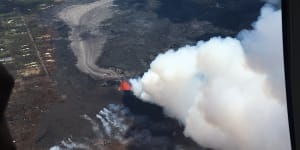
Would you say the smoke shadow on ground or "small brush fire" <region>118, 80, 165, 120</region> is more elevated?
the smoke shadow on ground

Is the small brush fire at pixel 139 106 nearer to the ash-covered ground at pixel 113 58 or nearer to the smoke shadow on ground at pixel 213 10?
the ash-covered ground at pixel 113 58

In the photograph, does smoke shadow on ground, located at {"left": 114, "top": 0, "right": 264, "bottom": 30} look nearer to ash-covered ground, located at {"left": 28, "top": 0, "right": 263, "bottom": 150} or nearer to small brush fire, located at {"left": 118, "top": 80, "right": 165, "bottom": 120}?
ash-covered ground, located at {"left": 28, "top": 0, "right": 263, "bottom": 150}

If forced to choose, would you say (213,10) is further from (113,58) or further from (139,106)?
(113,58)

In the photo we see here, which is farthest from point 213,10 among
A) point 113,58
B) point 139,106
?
point 113,58

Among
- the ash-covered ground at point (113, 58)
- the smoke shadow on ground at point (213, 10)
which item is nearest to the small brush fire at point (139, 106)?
the ash-covered ground at point (113, 58)

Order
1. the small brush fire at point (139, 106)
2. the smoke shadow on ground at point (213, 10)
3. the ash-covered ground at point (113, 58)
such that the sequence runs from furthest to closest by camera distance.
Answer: the small brush fire at point (139, 106)
the ash-covered ground at point (113, 58)
the smoke shadow on ground at point (213, 10)

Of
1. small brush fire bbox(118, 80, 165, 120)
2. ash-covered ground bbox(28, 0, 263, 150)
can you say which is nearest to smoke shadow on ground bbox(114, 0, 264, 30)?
ash-covered ground bbox(28, 0, 263, 150)

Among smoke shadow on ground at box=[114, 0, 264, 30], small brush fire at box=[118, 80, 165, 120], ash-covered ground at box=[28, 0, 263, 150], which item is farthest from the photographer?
small brush fire at box=[118, 80, 165, 120]

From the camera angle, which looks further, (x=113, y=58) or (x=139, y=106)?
(x=113, y=58)

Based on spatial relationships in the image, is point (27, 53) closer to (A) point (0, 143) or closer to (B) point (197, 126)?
(B) point (197, 126)
